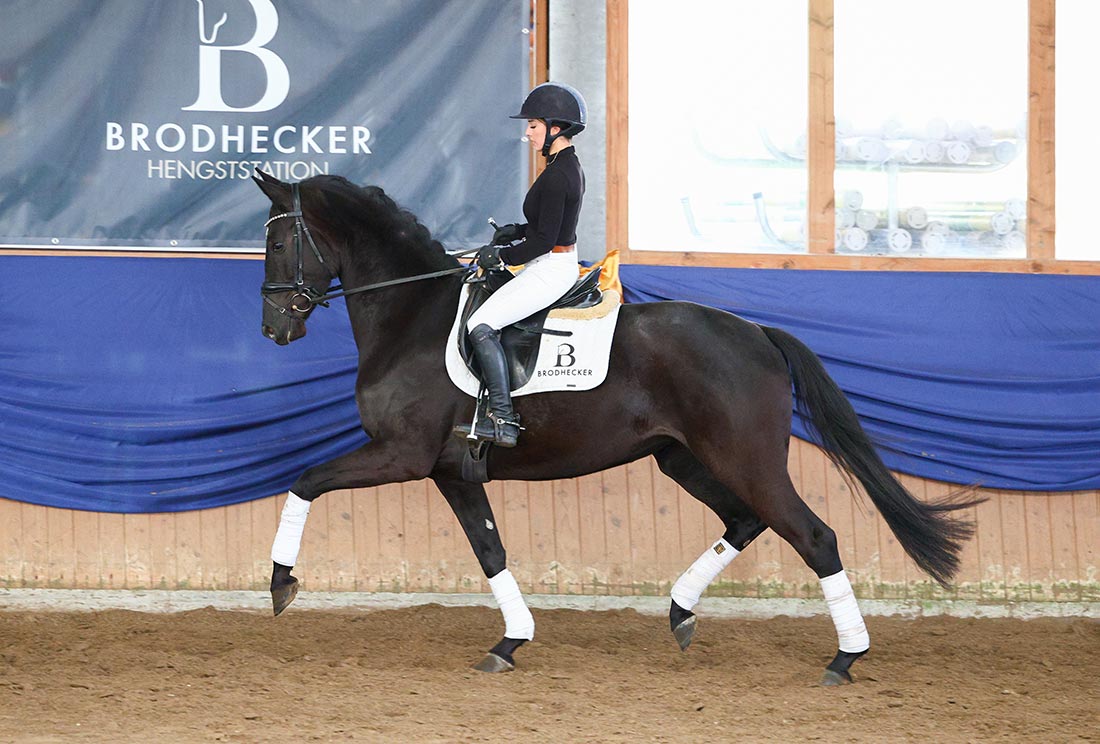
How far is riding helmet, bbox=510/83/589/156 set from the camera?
16.1 feet

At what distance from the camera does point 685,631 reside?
5.31 metres

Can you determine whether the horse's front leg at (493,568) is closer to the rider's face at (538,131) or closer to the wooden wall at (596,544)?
the wooden wall at (596,544)

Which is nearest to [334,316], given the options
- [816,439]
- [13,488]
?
[13,488]

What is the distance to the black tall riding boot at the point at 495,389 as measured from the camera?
477 cm

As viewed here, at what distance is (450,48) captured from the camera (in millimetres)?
6613

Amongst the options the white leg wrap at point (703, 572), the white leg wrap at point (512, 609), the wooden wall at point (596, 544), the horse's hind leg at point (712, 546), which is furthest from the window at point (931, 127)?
the white leg wrap at point (512, 609)

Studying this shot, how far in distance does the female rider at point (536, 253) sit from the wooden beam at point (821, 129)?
2.40 metres

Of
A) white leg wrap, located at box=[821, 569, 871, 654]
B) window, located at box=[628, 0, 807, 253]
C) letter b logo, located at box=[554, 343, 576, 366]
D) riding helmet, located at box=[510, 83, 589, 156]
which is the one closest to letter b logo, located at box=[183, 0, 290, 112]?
window, located at box=[628, 0, 807, 253]

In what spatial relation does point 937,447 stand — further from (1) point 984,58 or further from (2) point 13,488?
(2) point 13,488

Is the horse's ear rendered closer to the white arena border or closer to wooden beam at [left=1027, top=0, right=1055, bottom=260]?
the white arena border

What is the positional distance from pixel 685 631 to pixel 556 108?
2.58m

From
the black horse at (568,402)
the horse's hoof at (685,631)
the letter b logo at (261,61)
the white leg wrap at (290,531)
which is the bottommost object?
the horse's hoof at (685,631)

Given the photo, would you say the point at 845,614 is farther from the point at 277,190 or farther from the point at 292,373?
the point at 292,373

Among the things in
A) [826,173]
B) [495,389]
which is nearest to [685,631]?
[495,389]
